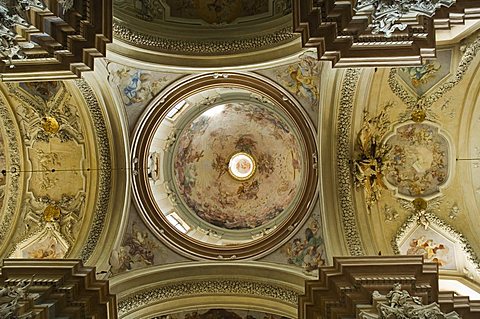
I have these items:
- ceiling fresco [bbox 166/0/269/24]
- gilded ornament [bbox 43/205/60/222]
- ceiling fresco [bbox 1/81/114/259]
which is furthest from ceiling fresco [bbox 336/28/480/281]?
gilded ornament [bbox 43/205/60/222]

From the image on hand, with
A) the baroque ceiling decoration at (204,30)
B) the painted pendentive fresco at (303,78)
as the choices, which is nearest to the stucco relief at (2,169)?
the baroque ceiling decoration at (204,30)

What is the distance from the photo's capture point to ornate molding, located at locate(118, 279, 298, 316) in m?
12.5

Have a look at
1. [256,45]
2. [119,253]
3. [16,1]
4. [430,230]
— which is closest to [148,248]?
[119,253]

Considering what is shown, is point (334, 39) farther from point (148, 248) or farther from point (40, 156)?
point (40, 156)

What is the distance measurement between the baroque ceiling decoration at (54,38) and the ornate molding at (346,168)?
5.32 m

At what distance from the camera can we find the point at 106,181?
13.5 m

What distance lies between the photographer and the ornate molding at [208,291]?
41.0 feet

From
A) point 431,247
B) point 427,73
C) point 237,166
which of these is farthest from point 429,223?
point 237,166

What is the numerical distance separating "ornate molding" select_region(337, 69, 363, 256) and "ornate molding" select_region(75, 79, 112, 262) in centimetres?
590

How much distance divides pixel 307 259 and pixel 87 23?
7.57 m

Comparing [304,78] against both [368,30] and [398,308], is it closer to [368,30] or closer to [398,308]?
[368,30]

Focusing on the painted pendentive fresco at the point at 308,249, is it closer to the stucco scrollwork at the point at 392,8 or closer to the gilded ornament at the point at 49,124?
the stucco scrollwork at the point at 392,8

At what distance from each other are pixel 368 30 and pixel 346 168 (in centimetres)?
449

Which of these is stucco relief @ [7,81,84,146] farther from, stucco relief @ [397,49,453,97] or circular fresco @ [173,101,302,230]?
stucco relief @ [397,49,453,97]
